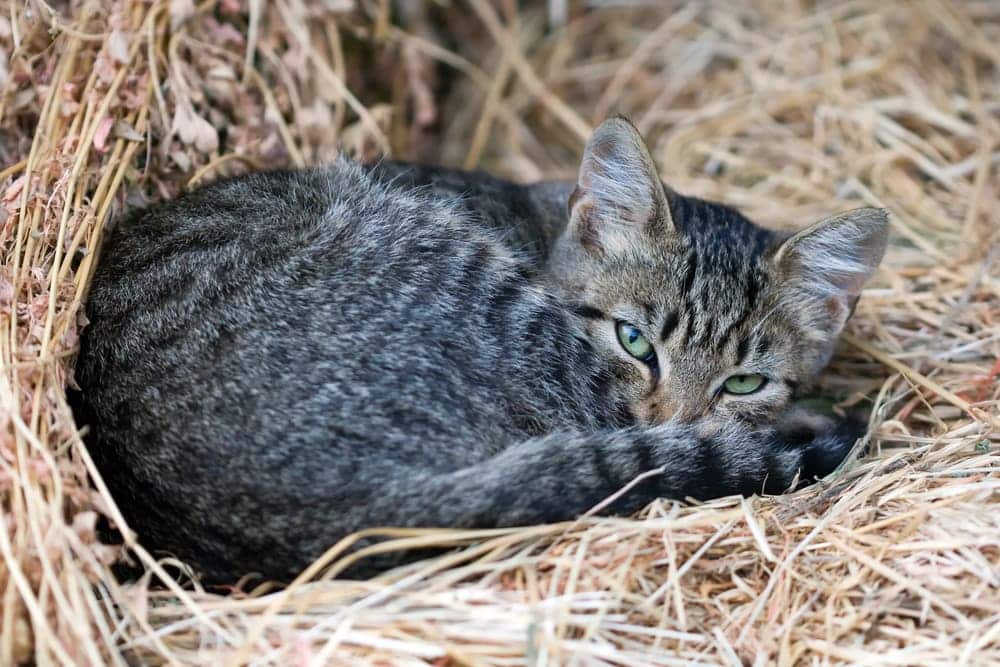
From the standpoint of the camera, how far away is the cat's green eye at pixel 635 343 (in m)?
3.04

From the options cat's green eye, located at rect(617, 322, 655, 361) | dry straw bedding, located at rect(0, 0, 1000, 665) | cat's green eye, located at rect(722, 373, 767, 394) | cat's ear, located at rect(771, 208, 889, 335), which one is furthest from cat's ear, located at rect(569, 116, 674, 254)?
dry straw bedding, located at rect(0, 0, 1000, 665)

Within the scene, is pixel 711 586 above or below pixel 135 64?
below

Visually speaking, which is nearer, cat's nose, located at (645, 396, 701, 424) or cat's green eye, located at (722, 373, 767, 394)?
cat's nose, located at (645, 396, 701, 424)

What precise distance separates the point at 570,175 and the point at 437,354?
2519mm

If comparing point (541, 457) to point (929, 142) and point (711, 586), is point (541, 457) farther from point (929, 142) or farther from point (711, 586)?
point (929, 142)

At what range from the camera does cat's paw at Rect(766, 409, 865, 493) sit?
9.09ft

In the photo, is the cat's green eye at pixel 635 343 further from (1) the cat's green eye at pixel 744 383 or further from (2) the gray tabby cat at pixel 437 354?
(1) the cat's green eye at pixel 744 383

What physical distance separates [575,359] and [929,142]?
8.41 ft

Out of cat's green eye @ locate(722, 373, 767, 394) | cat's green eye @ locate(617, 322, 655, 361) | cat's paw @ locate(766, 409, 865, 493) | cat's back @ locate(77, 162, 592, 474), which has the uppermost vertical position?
cat's back @ locate(77, 162, 592, 474)

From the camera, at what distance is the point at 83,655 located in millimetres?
2156

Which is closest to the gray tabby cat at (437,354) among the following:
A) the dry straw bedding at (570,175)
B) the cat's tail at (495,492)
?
the cat's tail at (495,492)

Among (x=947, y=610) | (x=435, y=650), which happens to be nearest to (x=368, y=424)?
(x=435, y=650)

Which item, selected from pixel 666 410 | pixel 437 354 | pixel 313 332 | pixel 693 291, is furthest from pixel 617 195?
pixel 313 332

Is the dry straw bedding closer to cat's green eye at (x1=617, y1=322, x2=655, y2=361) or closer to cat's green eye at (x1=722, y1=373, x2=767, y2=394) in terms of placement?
cat's green eye at (x1=722, y1=373, x2=767, y2=394)
